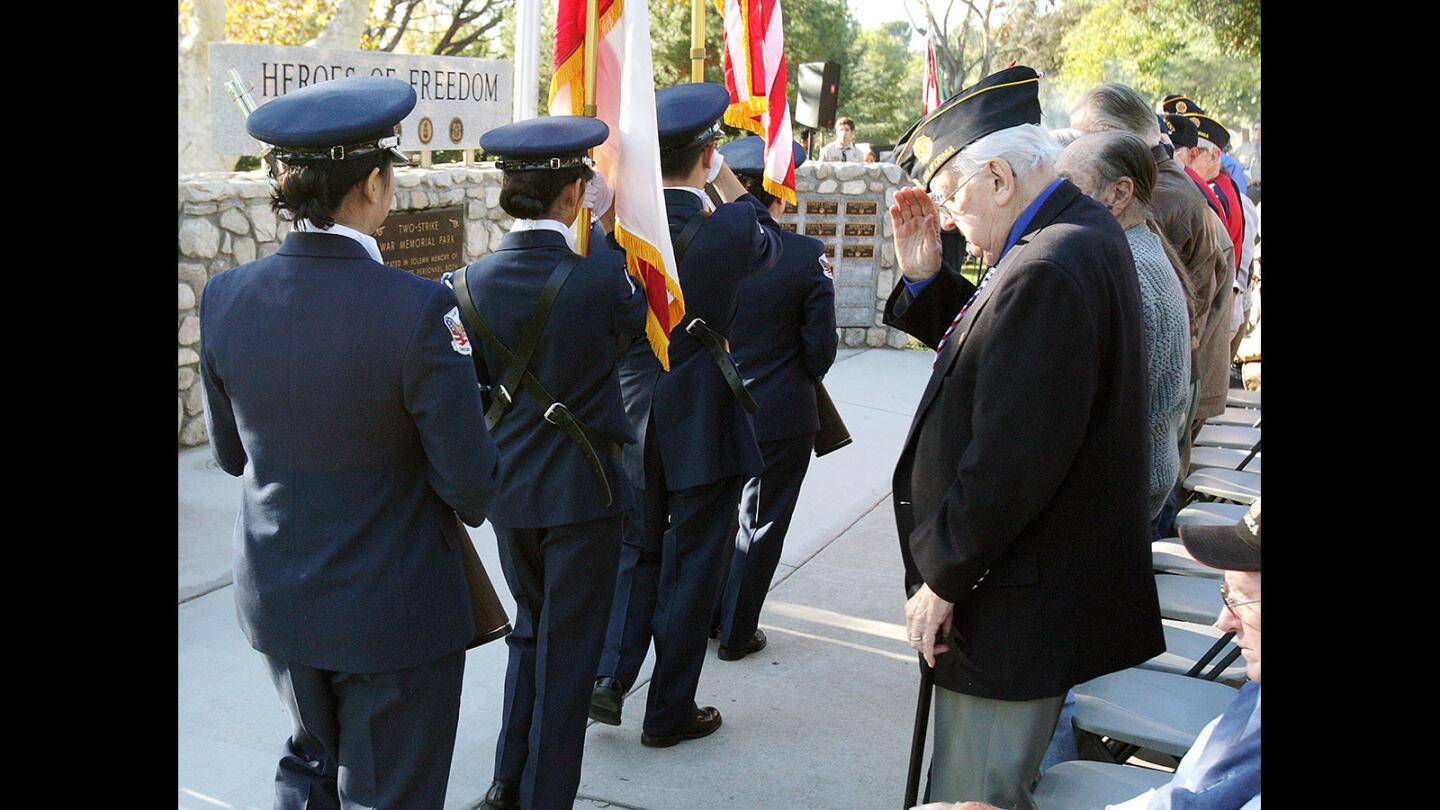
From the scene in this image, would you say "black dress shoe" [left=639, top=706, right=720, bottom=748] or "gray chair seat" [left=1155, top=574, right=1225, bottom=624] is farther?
"black dress shoe" [left=639, top=706, right=720, bottom=748]

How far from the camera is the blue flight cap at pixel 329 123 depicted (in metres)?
2.53

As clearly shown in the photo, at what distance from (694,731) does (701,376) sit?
113cm

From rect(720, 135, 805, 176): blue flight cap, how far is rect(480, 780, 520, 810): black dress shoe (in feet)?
8.66

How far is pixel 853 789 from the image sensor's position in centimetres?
397

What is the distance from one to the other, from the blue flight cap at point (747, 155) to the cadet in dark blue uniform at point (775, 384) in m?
0.54

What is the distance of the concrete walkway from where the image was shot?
3920 mm

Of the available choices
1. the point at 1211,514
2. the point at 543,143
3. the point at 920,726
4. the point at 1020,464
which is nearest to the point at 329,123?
the point at 543,143

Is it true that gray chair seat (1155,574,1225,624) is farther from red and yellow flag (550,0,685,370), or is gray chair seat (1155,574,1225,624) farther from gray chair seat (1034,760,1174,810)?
red and yellow flag (550,0,685,370)

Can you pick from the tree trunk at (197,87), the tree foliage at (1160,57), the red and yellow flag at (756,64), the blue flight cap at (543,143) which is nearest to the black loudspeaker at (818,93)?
the tree trunk at (197,87)

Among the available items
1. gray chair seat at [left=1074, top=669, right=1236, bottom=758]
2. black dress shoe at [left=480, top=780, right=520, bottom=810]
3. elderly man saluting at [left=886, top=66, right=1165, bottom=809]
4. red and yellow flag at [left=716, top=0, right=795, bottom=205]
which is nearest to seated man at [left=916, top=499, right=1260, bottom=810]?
elderly man saluting at [left=886, top=66, right=1165, bottom=809]
